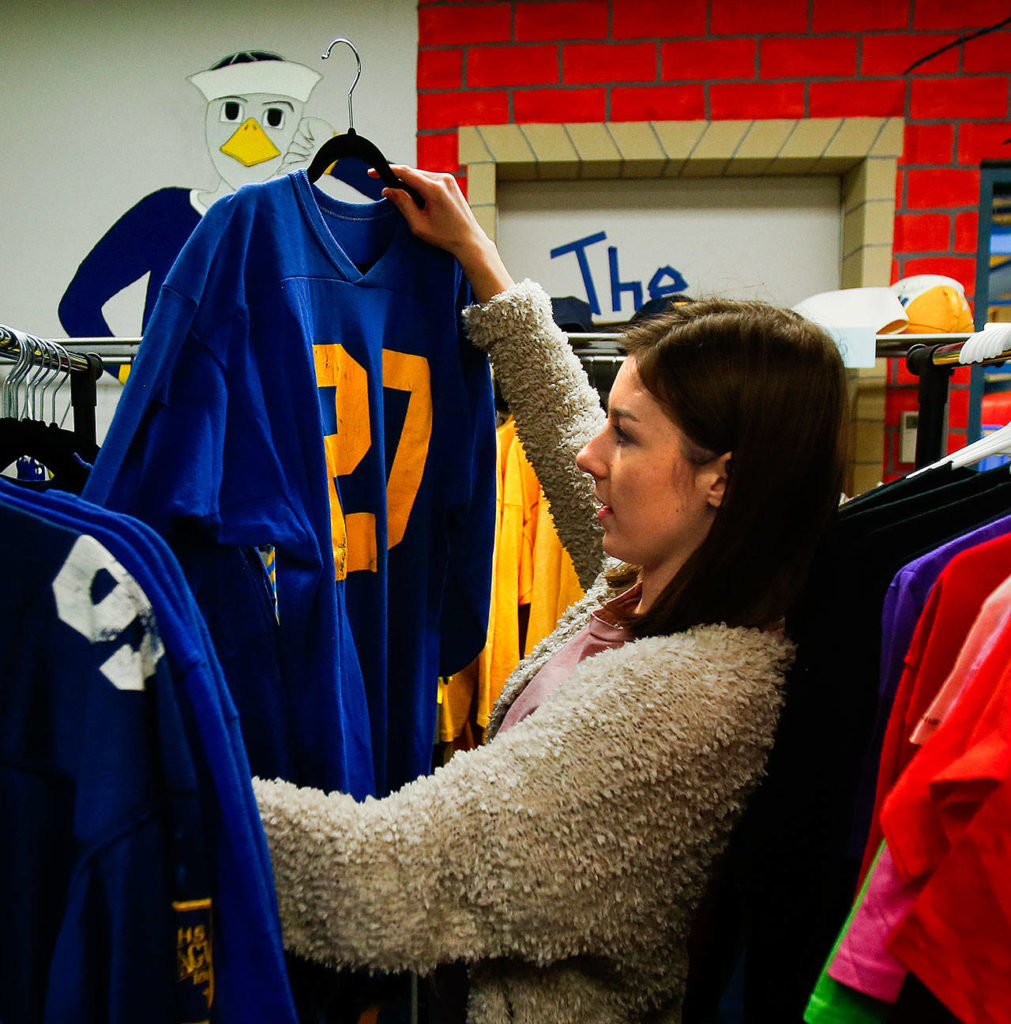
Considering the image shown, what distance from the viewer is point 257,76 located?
2578 mm

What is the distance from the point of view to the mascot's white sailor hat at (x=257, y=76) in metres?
2.58

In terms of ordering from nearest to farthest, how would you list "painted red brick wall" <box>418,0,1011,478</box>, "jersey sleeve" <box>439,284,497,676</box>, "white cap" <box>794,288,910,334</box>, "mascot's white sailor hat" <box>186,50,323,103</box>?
"jersey sleeve" <box>439,284,497,676</box>
"white cap" <box>794,288,910,334</box>
"painted red brick wall" <box>418,0,1011,478</box>
"mascot's white sailor hat" <box>186,50,323,103</box>

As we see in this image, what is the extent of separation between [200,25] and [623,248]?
60.9 inches

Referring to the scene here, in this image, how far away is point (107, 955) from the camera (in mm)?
524

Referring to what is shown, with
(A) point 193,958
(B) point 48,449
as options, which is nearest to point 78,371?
(B) point 48,449

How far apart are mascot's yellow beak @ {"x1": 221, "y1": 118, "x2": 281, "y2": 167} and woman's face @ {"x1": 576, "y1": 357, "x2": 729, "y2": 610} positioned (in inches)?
86.5

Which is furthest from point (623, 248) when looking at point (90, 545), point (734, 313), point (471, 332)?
point (90, 545)

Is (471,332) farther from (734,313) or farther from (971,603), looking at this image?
(971,603)

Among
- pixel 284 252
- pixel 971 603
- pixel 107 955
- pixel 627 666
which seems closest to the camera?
pixel 107 955

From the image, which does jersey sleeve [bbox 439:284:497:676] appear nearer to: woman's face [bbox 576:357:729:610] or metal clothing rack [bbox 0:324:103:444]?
woman's face [bbox 576:357:729:610]

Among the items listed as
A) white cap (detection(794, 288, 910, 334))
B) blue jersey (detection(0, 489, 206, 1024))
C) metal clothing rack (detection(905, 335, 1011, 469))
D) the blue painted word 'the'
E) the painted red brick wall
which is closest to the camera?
blue jersey (detection(0, 489, 206, 1024))

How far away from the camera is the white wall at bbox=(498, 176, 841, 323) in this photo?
266 centimetres

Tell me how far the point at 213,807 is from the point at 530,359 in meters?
0.73

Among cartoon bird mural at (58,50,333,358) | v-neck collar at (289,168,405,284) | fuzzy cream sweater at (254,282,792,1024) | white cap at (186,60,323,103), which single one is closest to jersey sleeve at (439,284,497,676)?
v-neck collar at (289,168,405,284)
